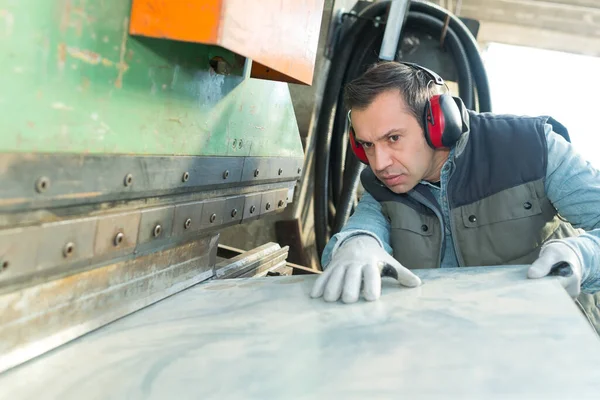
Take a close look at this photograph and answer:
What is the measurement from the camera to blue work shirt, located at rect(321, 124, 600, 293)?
1.20 meters

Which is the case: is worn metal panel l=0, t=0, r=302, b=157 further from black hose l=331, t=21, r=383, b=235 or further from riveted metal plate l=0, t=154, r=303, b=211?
black hose l=331, t=21, r=383, b=235

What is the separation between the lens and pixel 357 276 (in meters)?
0.94

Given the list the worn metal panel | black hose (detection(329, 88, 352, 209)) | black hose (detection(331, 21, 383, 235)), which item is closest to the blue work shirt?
the worn metal panel

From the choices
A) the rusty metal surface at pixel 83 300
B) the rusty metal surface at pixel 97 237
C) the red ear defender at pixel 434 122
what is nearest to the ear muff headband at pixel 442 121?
the red ear defender at pixel 434 122

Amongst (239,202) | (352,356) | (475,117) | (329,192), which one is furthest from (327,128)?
(352,356)

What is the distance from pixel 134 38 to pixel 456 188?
0.88m

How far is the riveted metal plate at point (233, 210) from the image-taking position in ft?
3.89

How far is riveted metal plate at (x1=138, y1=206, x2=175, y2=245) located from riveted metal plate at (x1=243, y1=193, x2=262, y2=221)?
315mm

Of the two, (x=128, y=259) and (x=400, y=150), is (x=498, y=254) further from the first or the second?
(x=128, y=259)

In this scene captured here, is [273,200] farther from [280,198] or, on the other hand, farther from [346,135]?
[346,135]

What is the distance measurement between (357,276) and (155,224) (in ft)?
1.21

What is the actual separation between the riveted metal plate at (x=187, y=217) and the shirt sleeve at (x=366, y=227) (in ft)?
1.11

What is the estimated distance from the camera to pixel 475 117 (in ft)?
4.65

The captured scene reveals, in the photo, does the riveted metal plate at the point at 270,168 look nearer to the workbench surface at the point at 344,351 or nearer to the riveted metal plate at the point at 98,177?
the riveted metal plate at the point at 98,177
